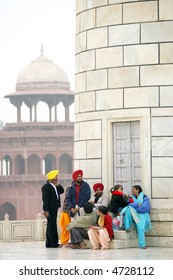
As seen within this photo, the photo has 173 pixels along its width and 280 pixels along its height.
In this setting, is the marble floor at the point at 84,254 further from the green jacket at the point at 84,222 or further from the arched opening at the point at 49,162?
the arched opening at the point at 49,162

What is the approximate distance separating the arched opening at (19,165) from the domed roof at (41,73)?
21.0ft

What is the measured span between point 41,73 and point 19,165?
7.71 m

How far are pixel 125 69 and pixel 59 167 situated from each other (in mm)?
59643

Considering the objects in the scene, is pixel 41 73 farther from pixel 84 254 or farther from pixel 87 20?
pixel 84 254

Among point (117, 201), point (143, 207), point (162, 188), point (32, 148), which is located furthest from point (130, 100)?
point (32, 148)

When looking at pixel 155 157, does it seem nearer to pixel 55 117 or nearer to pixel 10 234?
pixel 10 234

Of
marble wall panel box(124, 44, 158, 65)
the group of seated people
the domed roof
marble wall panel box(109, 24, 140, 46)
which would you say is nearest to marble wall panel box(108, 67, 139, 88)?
marble wall panel box(124, 44, 158, 65)

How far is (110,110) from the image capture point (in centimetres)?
1334

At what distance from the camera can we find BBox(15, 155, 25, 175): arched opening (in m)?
73.0

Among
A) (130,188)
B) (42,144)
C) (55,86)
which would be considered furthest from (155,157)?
(55,86)

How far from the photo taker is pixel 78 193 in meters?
13.0

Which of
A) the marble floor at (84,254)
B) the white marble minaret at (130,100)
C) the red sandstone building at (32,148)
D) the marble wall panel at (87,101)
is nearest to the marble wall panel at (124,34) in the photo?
the white marble minaret at (130,100)

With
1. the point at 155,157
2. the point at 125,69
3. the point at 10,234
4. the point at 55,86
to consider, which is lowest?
the point at 10,234

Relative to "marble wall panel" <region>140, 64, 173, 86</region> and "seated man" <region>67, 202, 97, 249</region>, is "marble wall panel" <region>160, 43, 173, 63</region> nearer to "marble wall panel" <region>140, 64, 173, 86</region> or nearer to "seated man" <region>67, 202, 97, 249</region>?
"marble wall panel" <region>140, 64, 173, 86</region>
